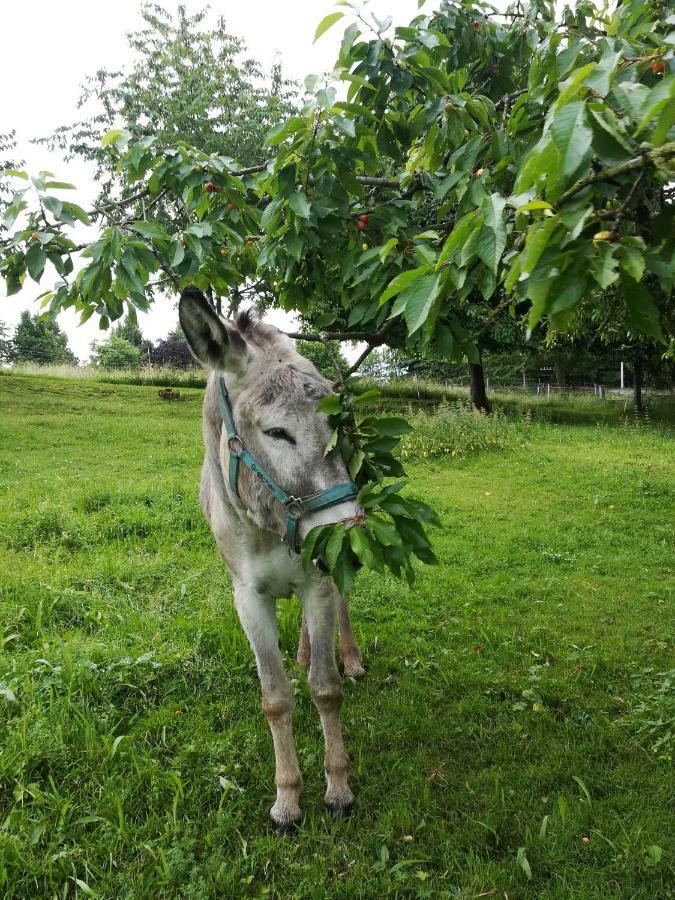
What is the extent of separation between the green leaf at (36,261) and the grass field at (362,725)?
8.42 ft

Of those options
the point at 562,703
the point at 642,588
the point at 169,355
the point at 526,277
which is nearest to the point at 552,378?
the point at 169,355

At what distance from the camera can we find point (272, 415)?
2584 mm

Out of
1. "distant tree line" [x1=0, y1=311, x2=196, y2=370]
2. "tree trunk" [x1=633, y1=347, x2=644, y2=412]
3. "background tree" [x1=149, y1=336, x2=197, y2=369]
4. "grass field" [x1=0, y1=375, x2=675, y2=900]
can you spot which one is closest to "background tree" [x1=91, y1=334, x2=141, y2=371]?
"distant tree line" [x1=0, y1=311, x2=196, y2=370]

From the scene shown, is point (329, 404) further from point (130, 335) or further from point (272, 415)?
point (130, 335)

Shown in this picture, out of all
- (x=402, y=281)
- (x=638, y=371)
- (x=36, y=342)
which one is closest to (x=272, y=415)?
(x=402, y=281)

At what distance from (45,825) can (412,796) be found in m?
1.89

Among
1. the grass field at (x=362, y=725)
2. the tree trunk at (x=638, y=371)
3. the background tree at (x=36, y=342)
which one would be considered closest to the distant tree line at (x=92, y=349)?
the background tree at (x=36, y=342)

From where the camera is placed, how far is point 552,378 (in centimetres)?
3812

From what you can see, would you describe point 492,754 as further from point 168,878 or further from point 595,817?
point 168,878

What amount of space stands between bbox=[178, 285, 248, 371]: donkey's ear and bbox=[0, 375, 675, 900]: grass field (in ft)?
7.56

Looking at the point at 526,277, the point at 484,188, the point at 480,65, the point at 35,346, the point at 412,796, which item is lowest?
the point at 412,796

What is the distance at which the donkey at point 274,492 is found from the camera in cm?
253

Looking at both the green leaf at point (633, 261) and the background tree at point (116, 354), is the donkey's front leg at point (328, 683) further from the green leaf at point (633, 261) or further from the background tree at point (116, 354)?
the background tree at point (116, 354)

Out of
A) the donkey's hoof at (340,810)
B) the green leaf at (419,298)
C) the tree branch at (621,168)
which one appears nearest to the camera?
the tree branch at (621,168)
